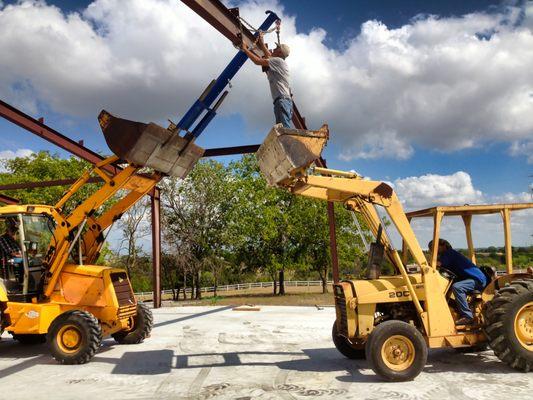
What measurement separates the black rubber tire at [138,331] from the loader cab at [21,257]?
1867 millimetres

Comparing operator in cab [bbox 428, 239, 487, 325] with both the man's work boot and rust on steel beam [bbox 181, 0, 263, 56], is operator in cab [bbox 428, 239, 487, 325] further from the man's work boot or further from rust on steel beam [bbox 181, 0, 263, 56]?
rust on steel beam [bbox 181, 0, 263, 56]

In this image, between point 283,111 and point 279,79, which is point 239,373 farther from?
point 279,79

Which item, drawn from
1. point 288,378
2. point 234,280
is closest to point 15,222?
point 288,378

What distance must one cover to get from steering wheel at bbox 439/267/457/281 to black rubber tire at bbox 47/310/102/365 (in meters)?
5.52

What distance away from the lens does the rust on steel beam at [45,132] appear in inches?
423

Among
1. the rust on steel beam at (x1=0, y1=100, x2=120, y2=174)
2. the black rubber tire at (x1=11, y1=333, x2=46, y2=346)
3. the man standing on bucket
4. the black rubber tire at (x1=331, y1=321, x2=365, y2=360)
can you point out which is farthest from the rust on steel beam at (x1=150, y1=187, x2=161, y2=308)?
the man standing on bucket

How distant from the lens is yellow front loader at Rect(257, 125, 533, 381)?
18.6 ft

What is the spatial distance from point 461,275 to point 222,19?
18.3ft

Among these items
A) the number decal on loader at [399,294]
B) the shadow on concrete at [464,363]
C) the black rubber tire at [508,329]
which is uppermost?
the number decal on loader at [399,294]

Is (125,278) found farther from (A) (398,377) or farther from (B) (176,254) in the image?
(B) (176,254)

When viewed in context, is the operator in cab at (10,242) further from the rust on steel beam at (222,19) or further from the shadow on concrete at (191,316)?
the rust on steel beam at (222,19)

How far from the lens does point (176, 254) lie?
30281mm

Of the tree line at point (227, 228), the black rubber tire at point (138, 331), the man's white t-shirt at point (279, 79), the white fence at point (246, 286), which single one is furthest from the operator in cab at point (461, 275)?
the white fence at point (246, 286)

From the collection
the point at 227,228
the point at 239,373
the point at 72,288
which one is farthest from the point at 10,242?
the point at 227,228
